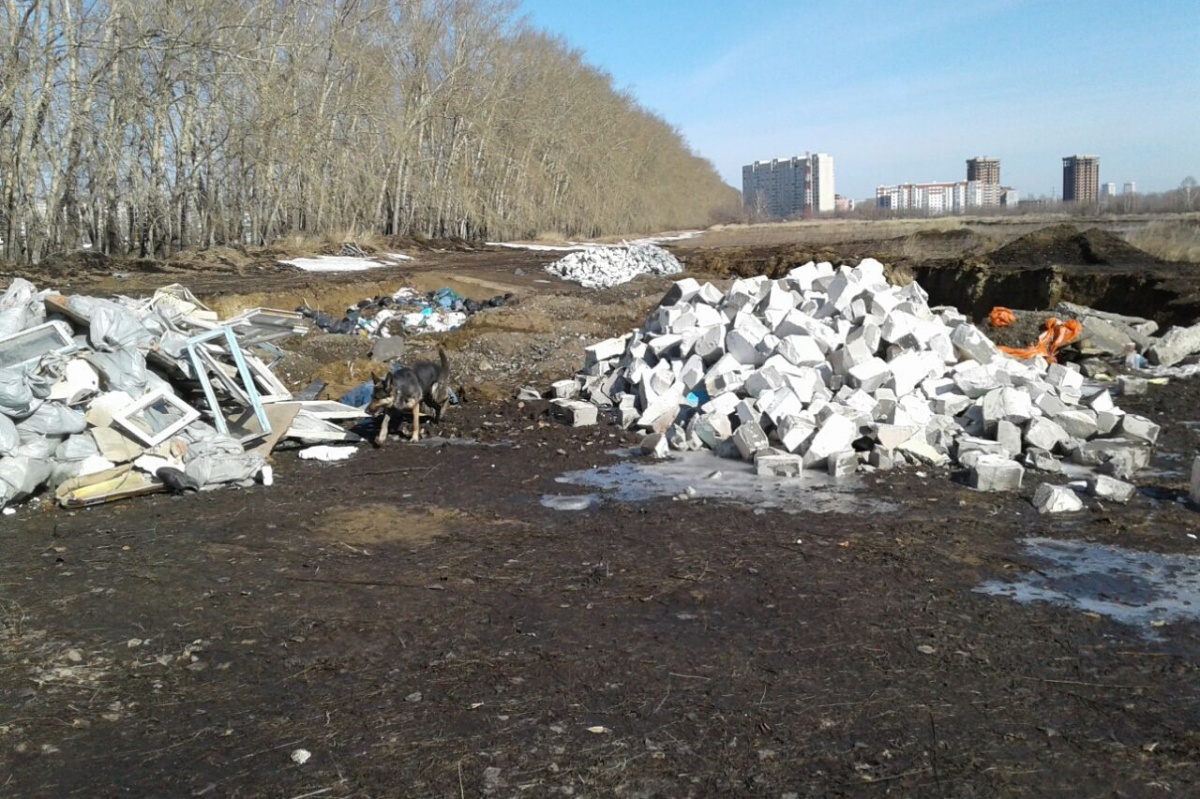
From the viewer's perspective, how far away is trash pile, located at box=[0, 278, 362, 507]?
723cm

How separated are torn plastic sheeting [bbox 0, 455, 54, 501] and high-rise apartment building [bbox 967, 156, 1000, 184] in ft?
533

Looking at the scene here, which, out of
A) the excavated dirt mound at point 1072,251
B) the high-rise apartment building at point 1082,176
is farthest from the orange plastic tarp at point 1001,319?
the high-rise apartment building at point 1082,176

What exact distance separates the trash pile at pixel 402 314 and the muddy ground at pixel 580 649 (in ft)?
29.3

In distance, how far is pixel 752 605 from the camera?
200 inches

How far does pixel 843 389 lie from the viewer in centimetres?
953

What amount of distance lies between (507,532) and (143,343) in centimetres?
380

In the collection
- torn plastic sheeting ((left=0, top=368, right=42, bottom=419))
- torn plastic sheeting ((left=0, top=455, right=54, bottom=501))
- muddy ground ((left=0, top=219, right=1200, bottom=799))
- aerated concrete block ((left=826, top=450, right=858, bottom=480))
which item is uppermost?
torn plastic sheeting ((left=0, top=368, right=42, bottom=419))

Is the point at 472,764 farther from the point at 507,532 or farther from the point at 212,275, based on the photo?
the point at 212,275

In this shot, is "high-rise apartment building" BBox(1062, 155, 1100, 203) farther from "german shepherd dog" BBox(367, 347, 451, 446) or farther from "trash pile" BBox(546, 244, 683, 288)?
"german shepherd dog" BBox(367, 347, 451, 446)

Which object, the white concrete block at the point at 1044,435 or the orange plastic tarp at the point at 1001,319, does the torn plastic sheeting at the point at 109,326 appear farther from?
the orange plastic tarp at the point at 1001,319

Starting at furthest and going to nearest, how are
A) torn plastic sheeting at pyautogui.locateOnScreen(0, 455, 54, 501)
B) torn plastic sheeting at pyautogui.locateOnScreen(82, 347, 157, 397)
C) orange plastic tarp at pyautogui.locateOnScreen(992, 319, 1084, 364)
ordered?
orange plastic tarp at pyautogui.locateOnScreen(992, 319, 1084, 364), torn plastic sheeting at pyautogui.locateOnScreen(82, 347, 157, 397), torn plastic sheeting at pyautogui.locateOnScreen(0, 455, 54, 501)

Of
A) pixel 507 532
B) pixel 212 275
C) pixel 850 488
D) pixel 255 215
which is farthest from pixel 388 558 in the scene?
pixel 255 215

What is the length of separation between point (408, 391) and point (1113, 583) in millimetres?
6150

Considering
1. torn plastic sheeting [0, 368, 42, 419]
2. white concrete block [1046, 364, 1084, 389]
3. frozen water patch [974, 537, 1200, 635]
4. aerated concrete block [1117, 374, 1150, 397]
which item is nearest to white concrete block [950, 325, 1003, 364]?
white concrete block [1046, 364, 1084, 389]
